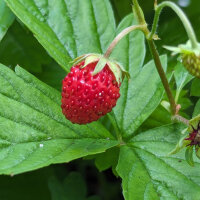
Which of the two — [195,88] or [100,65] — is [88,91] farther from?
[195,88]

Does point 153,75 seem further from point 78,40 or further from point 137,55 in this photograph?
point 78,40

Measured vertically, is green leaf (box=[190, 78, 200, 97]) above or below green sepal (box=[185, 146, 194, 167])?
above

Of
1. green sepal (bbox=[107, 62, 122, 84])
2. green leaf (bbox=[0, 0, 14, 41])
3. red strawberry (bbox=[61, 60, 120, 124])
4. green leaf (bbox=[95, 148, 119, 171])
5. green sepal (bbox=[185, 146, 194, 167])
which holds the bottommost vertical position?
green leaf (bbox=[95, 148, 119, 171])

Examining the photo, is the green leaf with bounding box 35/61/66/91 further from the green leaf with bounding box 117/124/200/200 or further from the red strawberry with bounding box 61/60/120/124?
the red strawberry with bounding box 61/60/120/124

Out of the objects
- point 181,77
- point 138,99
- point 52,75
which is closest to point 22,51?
point 52,75

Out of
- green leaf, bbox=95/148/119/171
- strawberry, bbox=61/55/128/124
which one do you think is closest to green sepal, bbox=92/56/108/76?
strawberry, bbox=61/55/128/124

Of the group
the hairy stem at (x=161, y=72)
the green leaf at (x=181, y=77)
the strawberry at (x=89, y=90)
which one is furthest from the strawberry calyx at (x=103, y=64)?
the green leaf at (x=181, y=77)
